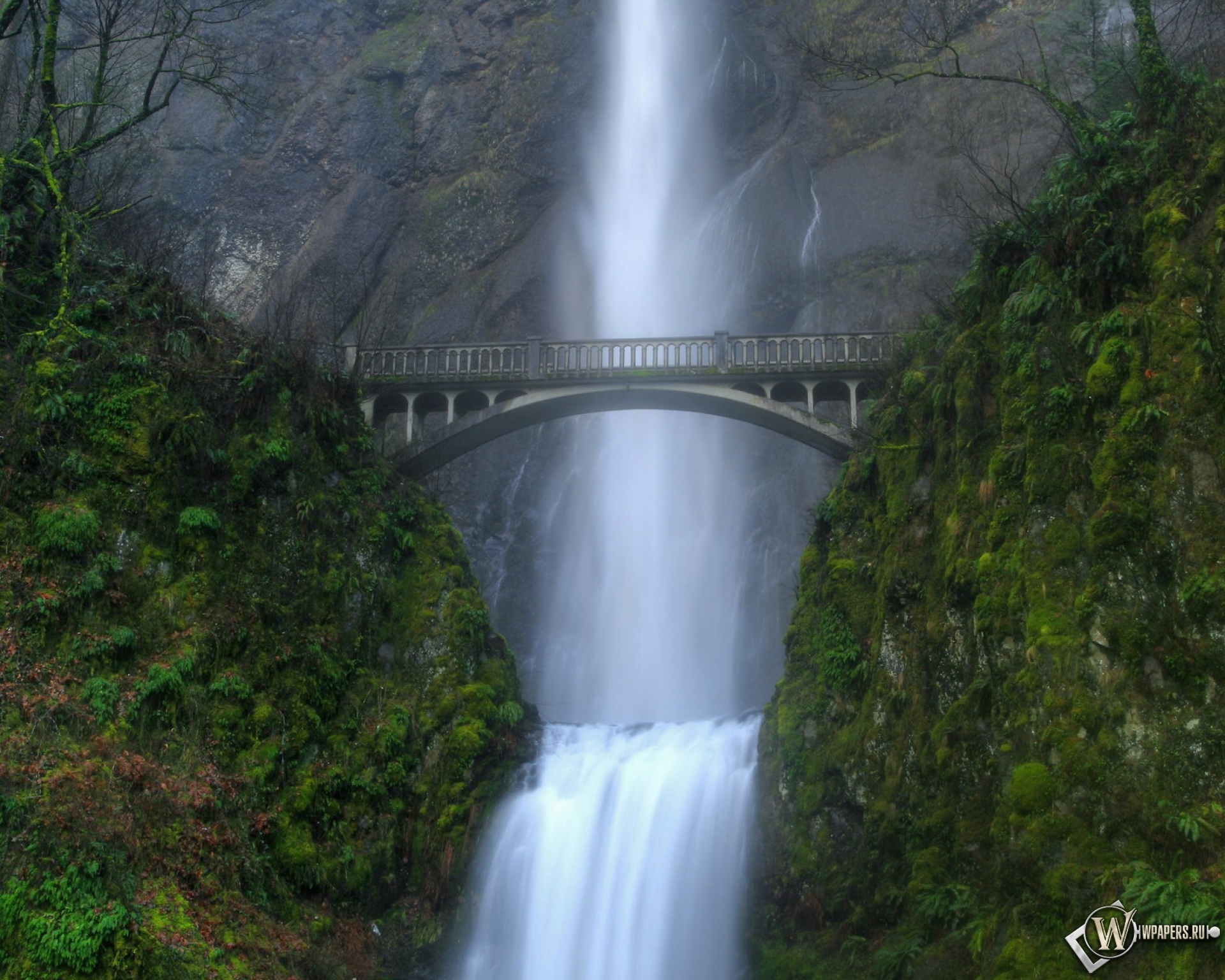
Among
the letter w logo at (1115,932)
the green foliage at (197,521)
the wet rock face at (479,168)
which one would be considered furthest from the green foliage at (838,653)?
the wet rock face at (479,168)

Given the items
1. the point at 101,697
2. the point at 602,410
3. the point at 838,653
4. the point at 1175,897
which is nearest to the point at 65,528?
the point at 101,697

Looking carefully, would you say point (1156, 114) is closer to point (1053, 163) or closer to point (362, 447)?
point (1053, 163)

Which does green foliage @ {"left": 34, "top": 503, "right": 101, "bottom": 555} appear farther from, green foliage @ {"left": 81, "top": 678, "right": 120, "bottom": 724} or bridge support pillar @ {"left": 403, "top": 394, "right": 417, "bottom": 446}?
bridge support pillar @ {"left": 403, "top": 394, "right": 417, "bottom": 446}

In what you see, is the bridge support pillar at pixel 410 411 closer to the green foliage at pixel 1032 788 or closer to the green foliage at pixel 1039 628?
the green foliage at pixel 1039 628

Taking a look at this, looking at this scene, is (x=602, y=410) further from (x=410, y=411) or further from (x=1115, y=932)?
(x=1115, y=932)

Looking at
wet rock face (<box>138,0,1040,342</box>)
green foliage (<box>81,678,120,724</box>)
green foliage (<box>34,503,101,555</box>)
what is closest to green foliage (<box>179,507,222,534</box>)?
green foliage (<box>34,503,101,555</box>)

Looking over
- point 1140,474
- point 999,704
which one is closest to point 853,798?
point 999,704
